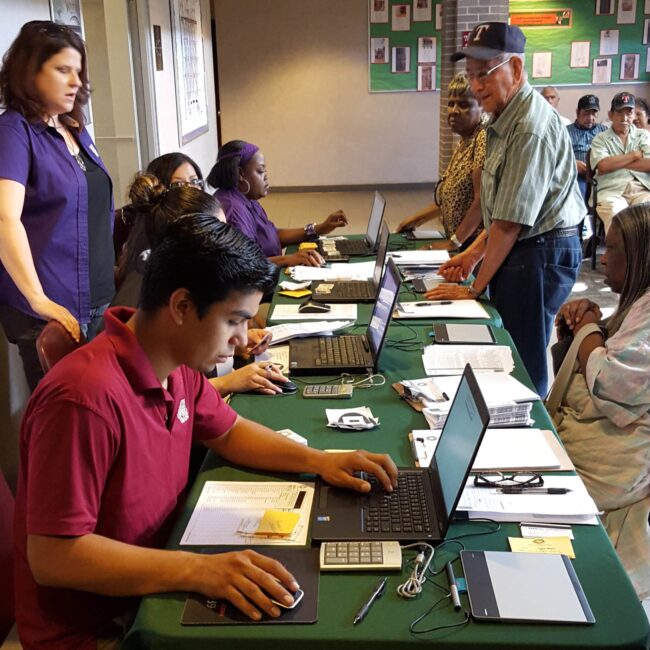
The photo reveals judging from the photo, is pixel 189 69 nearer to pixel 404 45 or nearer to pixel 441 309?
pixel 404 45

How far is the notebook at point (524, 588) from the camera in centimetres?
114

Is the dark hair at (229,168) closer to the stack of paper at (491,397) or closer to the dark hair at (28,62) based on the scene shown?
the dark hair at (28,62)

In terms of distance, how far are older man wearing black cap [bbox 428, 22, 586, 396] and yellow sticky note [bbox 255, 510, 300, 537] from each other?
1559 mm

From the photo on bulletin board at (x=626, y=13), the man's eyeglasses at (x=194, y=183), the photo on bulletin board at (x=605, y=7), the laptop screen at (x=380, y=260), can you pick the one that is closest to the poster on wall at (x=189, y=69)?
the man's eyeglasses at (x=194, y=183)

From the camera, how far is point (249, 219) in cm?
349

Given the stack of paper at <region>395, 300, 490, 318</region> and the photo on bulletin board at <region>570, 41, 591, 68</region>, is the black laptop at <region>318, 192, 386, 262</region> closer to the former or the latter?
the stack of paper at <region>395, 300, 490, 318</region>

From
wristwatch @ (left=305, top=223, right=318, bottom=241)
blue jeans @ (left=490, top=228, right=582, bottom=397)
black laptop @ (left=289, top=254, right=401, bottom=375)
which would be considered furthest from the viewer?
wristwatch @ (left=305, top=223, right=318, bottom=241)

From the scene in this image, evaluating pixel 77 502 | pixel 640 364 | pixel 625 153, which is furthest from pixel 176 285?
pixel 625 153

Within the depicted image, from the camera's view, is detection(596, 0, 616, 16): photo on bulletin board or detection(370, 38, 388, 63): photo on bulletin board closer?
detection(596, 0, 616, 16): photo on bulletin board

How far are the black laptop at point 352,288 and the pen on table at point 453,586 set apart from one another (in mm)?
1642

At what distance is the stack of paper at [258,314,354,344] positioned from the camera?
2.41m

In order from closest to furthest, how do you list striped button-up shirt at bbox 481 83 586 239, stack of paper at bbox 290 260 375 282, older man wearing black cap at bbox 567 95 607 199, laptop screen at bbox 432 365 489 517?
laptop screen at bbox 432 365 489 517 < striped button-up shirt at bbox 481 83 586 239 < stack of paper at bbox 290 260 375 282 < older man wearing black cap at bbox 567 95 607 199

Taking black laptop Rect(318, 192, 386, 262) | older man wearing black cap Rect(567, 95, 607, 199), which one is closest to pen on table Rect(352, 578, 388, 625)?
black laptop Rect(318, 192, 386, 262)

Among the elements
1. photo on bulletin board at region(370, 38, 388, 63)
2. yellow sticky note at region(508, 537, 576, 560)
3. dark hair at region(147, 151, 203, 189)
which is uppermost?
photo on bulletin board at region(370, 38, 388, 63)
